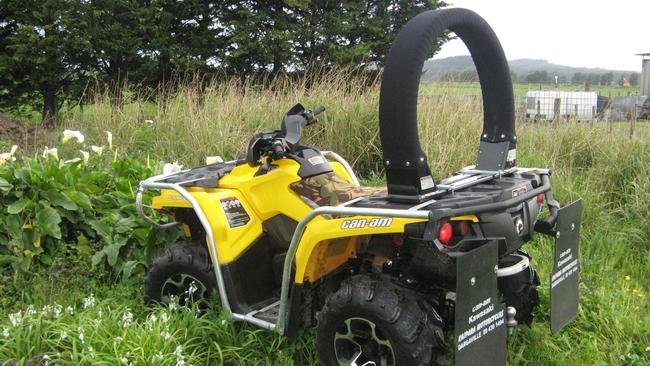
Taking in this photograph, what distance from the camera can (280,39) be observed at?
639 inches

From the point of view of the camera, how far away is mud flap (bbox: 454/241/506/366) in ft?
7.76

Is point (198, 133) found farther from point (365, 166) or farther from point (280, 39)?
point (280, 39)

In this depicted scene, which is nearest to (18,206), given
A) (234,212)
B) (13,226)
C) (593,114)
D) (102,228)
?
(13,226)

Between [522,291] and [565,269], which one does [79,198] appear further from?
[565,269]

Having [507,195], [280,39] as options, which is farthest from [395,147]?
[280,39]

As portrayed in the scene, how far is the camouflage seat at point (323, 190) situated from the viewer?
3186mm

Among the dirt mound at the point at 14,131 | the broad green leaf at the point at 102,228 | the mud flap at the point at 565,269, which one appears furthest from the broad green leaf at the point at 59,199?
the dirt mound at the point at 14,131

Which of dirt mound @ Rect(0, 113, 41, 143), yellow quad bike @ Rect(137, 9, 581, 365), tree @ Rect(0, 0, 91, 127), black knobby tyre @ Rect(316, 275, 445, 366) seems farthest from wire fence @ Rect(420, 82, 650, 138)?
tree @ Rect(0, 0, 91, 127)

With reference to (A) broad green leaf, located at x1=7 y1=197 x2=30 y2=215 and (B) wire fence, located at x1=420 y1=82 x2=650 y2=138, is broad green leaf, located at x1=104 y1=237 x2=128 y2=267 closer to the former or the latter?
(A) broad green leaf, located at x1=7 y1=197 x2=30 y2=215

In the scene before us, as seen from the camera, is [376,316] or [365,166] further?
[365,166]

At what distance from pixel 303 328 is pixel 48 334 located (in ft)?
4.35

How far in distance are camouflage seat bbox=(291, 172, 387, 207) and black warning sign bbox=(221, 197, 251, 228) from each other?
31 cm

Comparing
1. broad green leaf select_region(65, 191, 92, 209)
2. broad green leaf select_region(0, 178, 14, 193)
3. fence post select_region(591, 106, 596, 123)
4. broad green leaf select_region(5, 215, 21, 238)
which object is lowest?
broad green leaf select_region(5, 215, 21, 238)

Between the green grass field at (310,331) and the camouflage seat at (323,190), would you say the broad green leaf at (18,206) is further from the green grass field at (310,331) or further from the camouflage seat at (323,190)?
the camouflage seat at (323,190)
